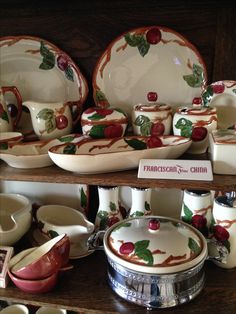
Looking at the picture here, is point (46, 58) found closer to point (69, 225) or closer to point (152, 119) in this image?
point (152, 119)

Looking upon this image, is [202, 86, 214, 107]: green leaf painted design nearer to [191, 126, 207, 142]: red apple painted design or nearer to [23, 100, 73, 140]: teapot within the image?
[191, 126, 207, 142]: red apple painted design

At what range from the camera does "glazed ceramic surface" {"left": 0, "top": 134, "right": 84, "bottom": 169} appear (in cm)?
62

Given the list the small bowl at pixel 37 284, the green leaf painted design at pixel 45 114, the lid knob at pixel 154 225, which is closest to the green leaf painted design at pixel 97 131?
the green leaf painted design at pixel 45 114

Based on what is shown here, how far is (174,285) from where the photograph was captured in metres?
0.62

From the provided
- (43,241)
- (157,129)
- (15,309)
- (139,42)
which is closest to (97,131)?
(157,129)

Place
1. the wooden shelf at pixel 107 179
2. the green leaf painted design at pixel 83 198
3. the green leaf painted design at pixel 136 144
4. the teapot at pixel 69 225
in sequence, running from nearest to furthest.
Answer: the wooden shelf at pixel 107 179 → the green leaf painted design at pixel 136 144 → the teapot at pixel 69 225 → the green leaf painted design at pixel 83 198

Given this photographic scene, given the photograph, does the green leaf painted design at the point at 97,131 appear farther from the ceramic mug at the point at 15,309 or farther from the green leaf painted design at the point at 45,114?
the ceramic mug at the point at 15,309

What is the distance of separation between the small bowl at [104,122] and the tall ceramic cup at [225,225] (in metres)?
0.27

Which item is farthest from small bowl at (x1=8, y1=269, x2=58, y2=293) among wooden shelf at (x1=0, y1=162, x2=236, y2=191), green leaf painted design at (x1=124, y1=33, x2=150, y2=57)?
green leaf painted design at (x1=124, y1=33, x2=150, y2=57)

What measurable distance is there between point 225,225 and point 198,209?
0.22 ft

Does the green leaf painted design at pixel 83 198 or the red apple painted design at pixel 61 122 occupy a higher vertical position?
the red apple painted design at pixel 61 122

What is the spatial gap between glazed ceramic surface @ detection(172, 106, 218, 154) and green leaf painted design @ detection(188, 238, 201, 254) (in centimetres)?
19

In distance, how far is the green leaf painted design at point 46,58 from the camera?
0.76 m

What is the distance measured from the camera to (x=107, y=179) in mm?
601
